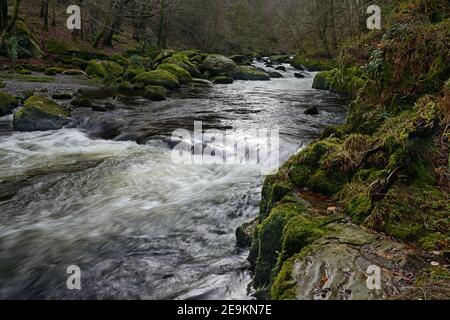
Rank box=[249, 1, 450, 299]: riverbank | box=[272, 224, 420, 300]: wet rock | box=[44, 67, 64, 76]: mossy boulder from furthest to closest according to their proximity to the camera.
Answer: box=[44, 67, 64, 76]: mossy boulder, box=[249, 1, 450, 299]: riverbank, box=[272, 224, 420, 300]: wet rock

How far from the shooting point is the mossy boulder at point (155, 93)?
17.6 meters

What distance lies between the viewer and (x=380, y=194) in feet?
13.2

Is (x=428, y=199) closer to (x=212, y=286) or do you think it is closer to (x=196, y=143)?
(x=212, y=286)

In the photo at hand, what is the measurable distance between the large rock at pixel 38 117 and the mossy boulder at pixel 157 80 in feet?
26.7

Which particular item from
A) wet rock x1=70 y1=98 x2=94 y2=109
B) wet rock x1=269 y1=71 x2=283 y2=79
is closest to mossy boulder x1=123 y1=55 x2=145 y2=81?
wet rock x1=70 y1=98 x2=94 y2=109

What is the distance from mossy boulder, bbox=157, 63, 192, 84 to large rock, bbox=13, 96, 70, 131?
10956 mm

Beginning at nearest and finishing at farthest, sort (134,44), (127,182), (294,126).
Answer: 1. (127,182)
2. (294,126)
3. (134,44)

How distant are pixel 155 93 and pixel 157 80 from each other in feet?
11.6

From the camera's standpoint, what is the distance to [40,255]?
5.46 m

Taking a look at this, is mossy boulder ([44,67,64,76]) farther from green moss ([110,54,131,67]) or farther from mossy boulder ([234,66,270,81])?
mossy boulder ([234,66,270,81])

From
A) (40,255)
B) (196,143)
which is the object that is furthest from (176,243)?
(196,143)

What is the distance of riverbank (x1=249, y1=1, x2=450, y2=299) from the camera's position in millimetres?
3100
